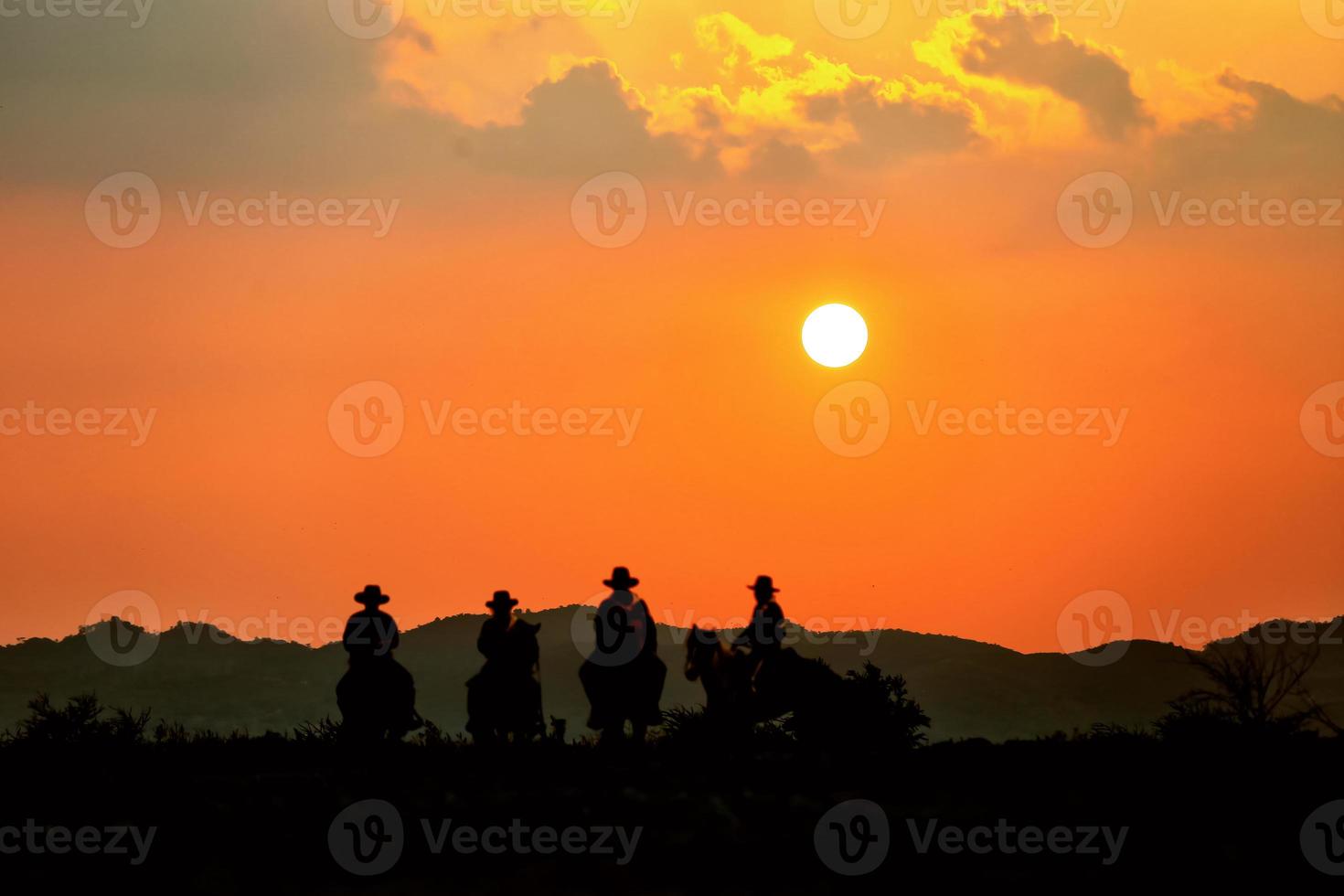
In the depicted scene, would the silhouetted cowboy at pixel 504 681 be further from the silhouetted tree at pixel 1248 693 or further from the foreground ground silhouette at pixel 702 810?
the silhouetted tree at pixel 1248 693

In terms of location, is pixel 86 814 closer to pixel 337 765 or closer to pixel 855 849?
pixel 337 765

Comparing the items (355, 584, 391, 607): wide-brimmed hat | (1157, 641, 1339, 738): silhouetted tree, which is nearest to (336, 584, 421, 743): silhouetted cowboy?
(355, 584, 391, 607): wide-brimmed hat

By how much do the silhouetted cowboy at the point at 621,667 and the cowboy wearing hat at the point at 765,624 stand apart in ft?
4.58

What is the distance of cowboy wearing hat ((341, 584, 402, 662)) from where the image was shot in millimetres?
23828

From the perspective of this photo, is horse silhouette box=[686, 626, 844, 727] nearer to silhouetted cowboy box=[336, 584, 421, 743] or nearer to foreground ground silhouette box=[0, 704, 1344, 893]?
foreground ground silhouette box=[0, 704, 1344, 893]

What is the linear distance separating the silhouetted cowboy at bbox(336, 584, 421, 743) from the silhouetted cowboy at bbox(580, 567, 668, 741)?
2.62 metres

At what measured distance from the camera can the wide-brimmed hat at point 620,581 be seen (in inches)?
939

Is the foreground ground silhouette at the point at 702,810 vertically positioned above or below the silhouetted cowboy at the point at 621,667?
below

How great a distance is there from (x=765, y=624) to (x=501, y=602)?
12.3 feet

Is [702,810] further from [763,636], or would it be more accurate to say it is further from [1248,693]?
[1248,693]

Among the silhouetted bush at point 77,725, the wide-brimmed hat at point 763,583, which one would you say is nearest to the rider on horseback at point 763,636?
the wide-brimmed hat at point 763,583

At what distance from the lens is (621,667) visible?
77.4ft

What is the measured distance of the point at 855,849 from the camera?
53.8ft

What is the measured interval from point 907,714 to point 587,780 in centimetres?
1147
